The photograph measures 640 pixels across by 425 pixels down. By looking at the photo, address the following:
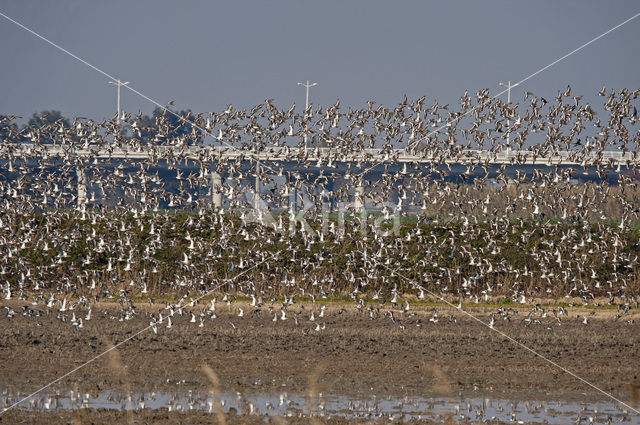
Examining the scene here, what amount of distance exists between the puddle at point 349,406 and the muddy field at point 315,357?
1.54ft

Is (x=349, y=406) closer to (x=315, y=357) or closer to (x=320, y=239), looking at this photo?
(x=315, y=357)

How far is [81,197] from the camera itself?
143ft

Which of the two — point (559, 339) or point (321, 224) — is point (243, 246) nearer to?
point (321, 224)

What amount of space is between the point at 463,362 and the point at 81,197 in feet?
82.8

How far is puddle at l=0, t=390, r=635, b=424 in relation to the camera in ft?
57.3

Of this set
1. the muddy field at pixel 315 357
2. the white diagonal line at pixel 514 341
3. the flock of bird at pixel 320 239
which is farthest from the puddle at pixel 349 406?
the flock of bird at pixel 320 239

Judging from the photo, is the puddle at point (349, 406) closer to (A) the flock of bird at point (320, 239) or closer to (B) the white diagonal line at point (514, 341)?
(B) the white diagonal line at point (514, 341)

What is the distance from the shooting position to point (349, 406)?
18266mm

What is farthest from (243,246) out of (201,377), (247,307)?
(201,377)

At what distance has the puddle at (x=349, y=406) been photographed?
57.3 ft

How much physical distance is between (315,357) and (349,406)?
5870 millimetres

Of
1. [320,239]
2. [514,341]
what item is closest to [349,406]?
[514,341]

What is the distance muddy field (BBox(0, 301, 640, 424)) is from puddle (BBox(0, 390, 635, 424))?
0.47 meters

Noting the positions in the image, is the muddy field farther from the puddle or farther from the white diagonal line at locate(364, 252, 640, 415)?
the puddle
